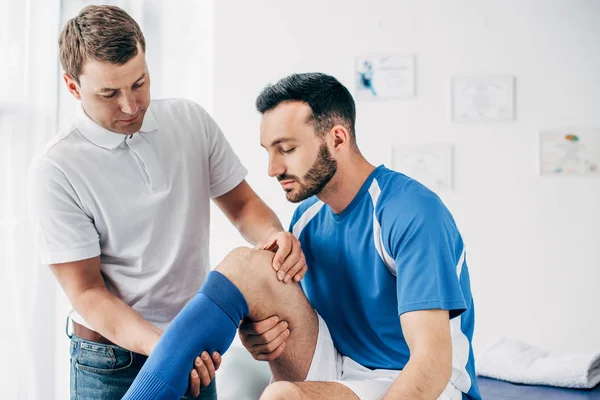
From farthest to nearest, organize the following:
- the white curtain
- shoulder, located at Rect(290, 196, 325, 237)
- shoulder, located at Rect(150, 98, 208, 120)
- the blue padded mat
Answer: the white curtain → the blue padded mat → shoulder, located at Rect(150, 98, 208, 120) → shoulder, located at Rect(290, 196, 325, 237)

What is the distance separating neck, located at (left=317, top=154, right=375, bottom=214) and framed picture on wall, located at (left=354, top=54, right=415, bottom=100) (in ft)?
4.95

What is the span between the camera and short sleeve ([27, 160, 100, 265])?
A: 4.96 ft

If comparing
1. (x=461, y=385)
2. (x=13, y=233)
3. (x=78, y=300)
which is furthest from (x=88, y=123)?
(x=461, y=385)

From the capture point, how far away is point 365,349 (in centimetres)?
149

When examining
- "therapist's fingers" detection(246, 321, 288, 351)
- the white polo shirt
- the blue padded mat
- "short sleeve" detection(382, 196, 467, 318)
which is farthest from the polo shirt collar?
the blue padded mat

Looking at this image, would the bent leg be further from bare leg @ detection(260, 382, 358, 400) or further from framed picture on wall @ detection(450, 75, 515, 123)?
framed picture on wall @ detection(450, 75, 515, 123)

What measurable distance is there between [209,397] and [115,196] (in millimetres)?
577

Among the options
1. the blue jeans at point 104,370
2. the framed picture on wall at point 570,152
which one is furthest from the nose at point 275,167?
the framed picture on wall at point 570,152

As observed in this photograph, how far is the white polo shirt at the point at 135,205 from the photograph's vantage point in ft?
5.01

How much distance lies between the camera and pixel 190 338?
1.22 meters

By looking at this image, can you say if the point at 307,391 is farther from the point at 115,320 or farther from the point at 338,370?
the point at 115,320

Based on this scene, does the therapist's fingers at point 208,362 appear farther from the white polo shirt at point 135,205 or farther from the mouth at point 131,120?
the mouth at point 131,120

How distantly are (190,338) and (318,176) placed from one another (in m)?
0.47

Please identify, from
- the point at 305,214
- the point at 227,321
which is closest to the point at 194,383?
the point at 227,321
